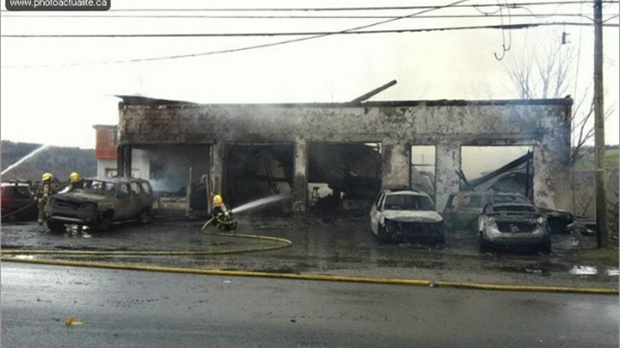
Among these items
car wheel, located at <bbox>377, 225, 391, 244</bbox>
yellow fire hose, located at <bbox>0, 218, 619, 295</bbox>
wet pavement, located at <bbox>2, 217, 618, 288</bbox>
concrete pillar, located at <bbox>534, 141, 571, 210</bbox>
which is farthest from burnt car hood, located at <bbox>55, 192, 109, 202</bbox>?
concrete pillar, located at <bbox>534, 141, 571, 210</bbox>

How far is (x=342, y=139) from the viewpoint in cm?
2233

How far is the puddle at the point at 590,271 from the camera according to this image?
37.4 ft

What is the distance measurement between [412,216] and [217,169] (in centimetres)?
1065

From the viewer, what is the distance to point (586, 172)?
34.2 meters

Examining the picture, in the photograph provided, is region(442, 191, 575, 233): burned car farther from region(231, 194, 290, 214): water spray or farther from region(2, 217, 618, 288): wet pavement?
region(231, 194, 290, 214): water spray

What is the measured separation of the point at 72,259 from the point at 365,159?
15521 mm

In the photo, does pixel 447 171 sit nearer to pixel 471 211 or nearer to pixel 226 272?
pixel 471 211

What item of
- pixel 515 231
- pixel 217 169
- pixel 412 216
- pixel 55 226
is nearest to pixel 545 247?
pixel 515 231

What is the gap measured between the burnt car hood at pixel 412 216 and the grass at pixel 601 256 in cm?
368

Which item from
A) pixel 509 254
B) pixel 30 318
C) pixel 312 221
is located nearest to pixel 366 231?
pixel 312 221

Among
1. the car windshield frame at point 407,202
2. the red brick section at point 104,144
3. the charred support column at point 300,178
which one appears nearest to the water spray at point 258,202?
the charred support column at point 300,178

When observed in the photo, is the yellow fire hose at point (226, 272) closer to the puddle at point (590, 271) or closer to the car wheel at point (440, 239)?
the puddle at point (590, 271)

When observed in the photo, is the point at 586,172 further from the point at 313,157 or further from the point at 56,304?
the point at 56,304

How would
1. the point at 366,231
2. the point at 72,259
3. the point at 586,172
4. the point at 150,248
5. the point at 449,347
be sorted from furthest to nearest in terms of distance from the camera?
the point at 586,172 → the point at 366,231 → the point at 150,248 → the point at 72,259 → the point at 449,347
